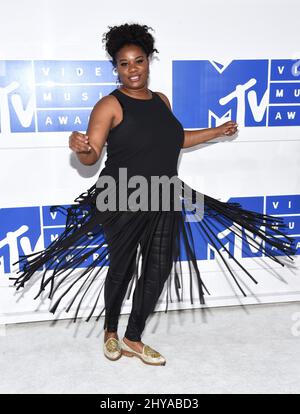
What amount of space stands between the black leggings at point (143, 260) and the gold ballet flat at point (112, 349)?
0.14 m

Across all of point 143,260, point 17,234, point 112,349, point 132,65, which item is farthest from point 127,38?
point 112,349

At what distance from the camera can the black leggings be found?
1.62m

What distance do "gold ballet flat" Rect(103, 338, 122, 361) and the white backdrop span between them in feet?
1.32

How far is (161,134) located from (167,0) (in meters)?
0.75

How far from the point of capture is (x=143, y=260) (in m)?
1.63

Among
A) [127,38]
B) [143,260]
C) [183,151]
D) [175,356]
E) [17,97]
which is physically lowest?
[175,356]

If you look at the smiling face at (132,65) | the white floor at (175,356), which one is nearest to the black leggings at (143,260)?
the white floor at (175,356)

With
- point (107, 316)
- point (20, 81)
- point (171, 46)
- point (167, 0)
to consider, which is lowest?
point (107, 316)

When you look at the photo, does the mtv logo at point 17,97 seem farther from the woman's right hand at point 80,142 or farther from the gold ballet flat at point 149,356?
the gold ballet flat at point 149,356

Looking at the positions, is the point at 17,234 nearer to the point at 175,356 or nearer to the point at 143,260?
the point at 143,260

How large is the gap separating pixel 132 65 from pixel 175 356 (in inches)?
46.3

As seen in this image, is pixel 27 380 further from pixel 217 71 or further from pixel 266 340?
pixel 217 71
